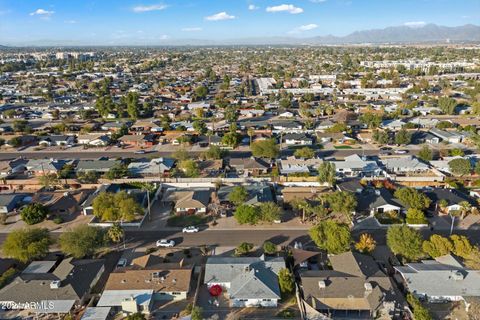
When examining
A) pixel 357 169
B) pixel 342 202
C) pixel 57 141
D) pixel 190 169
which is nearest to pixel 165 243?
pixel 190 169

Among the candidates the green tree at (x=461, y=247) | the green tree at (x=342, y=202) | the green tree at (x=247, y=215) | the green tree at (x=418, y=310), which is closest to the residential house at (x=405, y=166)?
the green tree at (x=342, y=202)

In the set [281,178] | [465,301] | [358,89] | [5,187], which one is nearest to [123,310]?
[465,301]

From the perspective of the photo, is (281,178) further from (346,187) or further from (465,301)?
(465,301)

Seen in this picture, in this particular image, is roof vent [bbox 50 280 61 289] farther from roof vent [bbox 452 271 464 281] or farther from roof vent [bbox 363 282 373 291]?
roof vent [bbox 452 271 464 281]

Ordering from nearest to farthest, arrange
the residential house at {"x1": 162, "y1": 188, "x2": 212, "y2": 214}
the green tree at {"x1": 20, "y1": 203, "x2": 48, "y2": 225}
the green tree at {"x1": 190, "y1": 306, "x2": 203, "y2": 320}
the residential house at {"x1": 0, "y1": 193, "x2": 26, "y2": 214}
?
the green tree at {"x1": 190, "y1": 306, "x2": 203, "y2": 320}, the green tree at {"x1": 20, "y1": 203, "x2": 48, "y2": 225}, the residential house at {"x1": 162, "y1": 188, "x2": 212, "y2": 214}, the residential house at {"x1": 0, "y1": 193, "x2": 26, "y2": 214}

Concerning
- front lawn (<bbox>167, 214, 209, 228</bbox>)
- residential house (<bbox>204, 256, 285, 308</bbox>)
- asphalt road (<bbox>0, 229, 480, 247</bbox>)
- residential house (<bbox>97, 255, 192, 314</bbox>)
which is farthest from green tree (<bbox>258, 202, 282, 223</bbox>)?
residential house (<bbox>97, 255, 192, 314</bbox>)

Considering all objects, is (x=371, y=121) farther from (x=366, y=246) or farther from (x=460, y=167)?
(x=366, y=246)
